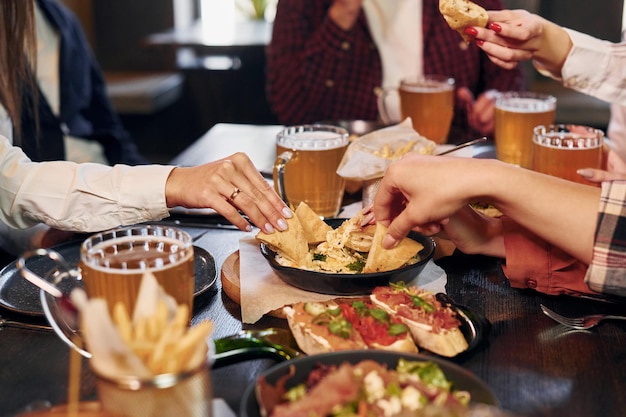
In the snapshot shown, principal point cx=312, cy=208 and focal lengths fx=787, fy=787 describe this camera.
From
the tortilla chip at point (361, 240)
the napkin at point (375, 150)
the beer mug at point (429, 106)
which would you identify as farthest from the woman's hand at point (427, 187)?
the beer mug at point (429, 106)

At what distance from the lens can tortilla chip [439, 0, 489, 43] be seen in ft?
6.07

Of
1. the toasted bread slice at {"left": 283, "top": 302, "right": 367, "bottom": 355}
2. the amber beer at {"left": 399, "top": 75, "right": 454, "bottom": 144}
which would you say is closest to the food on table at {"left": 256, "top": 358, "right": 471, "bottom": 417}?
the toasted bread slice at {"left": 283, "top": 302, "right": 367, "bottom": 355}

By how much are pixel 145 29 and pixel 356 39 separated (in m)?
2.59

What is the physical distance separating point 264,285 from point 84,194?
448 millimetres

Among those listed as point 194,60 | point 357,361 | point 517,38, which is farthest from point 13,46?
point 194,60

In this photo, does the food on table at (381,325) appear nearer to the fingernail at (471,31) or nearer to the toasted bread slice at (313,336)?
the toasted bread slice at (313,336)

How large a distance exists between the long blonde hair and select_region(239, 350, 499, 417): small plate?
4.85ft

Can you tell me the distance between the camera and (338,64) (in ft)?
10.5

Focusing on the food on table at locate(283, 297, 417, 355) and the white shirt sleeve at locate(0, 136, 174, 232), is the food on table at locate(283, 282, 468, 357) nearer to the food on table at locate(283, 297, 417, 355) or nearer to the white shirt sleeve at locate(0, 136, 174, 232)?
the food on table at locate(283, 297, 417, 355)

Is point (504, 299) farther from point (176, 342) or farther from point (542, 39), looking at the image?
point (542, 39)

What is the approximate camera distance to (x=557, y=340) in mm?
1266

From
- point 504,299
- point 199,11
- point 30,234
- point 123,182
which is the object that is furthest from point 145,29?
point 504,299

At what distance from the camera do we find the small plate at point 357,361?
3.17 ft

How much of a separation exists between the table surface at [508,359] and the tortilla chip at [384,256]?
121mm
